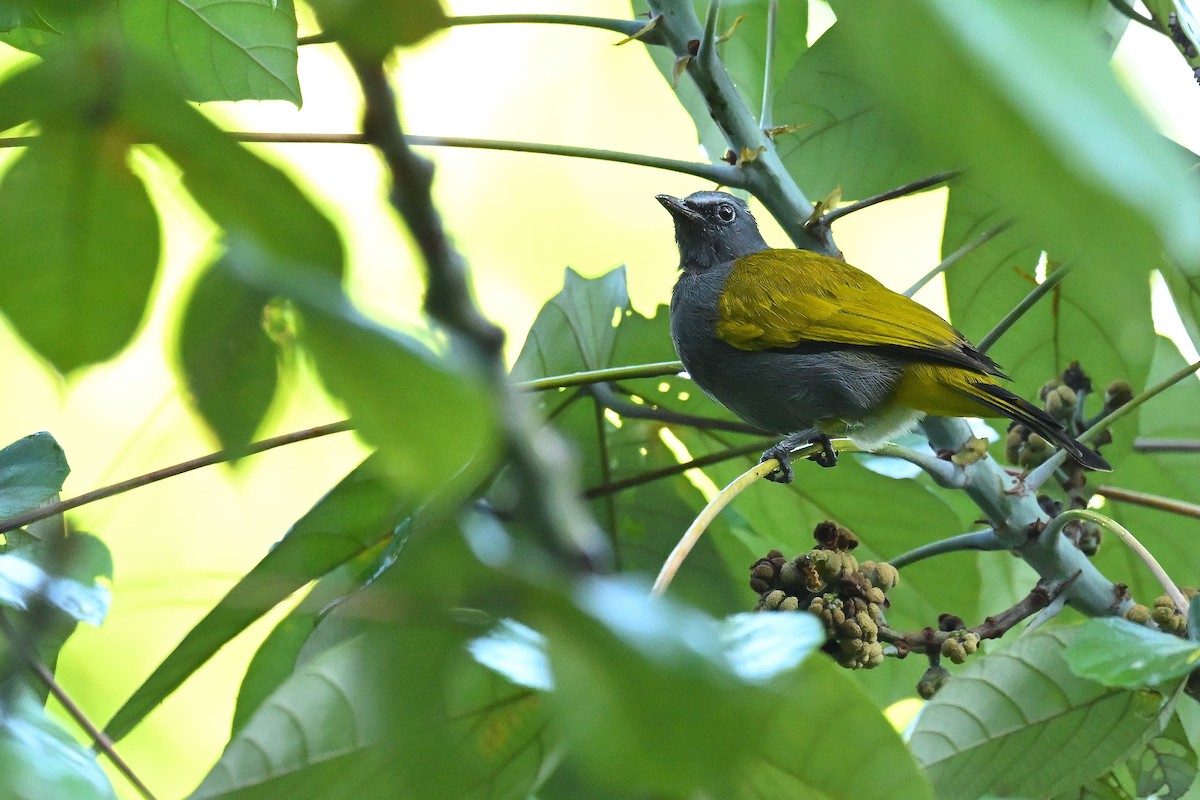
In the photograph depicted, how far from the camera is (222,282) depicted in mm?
506

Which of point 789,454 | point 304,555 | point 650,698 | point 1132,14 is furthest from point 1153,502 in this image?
point 650,698

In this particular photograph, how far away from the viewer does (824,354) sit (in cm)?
288

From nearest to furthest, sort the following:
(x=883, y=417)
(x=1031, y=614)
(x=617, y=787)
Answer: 1. (x=617, y=787)
2. (x=1031, y=614)
3. (x=883, y=417)

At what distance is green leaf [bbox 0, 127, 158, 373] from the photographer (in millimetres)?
573

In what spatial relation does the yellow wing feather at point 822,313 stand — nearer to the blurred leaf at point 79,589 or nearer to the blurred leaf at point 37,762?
the blurred leaf at point 79,589

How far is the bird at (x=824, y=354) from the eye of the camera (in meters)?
2.67

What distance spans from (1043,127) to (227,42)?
1.46 m

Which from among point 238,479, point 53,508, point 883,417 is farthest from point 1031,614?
point 238,479

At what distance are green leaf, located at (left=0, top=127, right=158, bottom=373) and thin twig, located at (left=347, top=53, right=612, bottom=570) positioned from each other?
0.20 meters

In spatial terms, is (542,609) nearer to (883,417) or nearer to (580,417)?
(580,417)

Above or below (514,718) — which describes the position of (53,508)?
above

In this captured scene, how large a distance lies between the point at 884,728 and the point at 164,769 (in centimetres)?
357

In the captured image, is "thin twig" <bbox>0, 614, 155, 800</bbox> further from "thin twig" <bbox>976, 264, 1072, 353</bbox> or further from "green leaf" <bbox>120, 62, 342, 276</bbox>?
"thin twig" <bbox>976, 264, 1072, 353</bbox>

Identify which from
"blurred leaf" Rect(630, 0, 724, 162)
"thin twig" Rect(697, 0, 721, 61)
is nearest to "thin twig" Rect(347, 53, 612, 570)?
"thin twig" Rect(697, 0, 721, 61)
